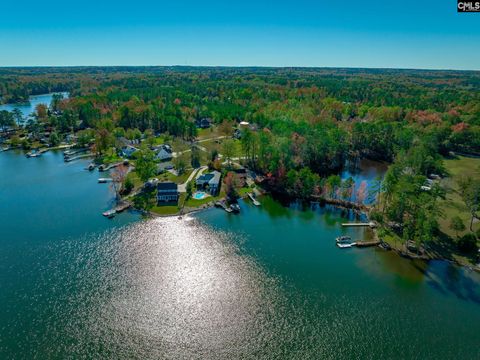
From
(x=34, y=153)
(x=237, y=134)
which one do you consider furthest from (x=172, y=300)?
(x=34, y=153)

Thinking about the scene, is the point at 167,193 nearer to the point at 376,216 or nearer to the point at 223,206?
the point at 223,206

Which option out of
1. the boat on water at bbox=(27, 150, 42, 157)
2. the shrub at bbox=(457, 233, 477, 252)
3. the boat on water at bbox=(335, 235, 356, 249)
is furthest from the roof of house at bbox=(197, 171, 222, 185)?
the boat on water at bbox=(27, 150, 42, 157)

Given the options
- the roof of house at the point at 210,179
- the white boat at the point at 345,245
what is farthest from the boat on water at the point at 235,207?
the white boat at the point at 345,245

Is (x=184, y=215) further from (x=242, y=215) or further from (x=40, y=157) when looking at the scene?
(x=40, y=157)

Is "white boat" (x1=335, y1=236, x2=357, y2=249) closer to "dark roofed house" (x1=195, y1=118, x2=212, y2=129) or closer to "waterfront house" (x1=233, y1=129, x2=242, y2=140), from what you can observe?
"waterfront house" (x1=233, y1=129, x2=242, y2=140)

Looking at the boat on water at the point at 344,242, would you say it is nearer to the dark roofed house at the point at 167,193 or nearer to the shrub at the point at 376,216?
the shrub at the point at 376,216
